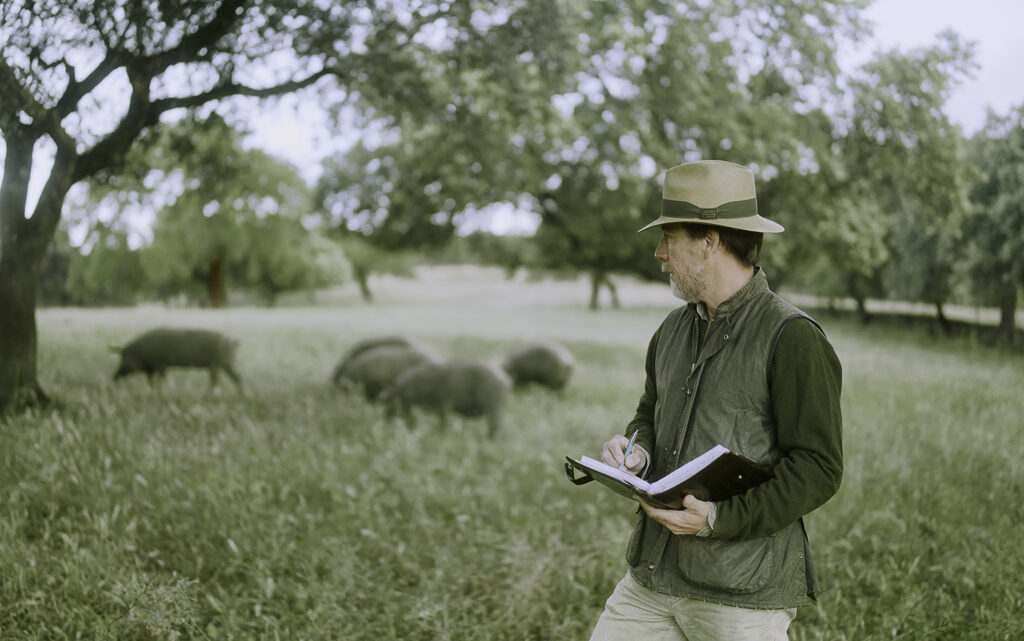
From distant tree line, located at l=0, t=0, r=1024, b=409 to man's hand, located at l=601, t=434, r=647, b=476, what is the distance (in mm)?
6099

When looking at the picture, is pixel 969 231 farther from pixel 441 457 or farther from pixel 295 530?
pixel 295 530

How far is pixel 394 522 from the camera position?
6086 millimetres

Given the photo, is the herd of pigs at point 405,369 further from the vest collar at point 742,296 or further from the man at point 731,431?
the vest collar at point 742,296

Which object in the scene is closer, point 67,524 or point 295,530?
point 67,524

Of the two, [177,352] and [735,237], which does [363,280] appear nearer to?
[177,352]

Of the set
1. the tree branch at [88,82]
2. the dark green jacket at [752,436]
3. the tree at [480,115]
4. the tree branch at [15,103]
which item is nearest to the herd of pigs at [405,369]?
the tree at [480,115]

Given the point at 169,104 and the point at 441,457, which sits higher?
the point at 169,104

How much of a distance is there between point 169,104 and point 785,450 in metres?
9.13

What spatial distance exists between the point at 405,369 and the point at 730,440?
952cm

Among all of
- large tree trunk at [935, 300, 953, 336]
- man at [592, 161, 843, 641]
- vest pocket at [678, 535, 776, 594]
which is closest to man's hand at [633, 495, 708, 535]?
man at [592, 161, 843, 641]

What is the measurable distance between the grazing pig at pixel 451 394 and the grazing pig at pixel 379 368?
1.49 meters

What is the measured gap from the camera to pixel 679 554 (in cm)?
257

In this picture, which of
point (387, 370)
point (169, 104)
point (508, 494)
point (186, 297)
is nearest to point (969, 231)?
point (508, 494)

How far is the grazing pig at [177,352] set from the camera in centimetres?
1087
